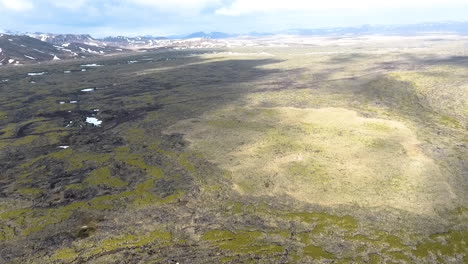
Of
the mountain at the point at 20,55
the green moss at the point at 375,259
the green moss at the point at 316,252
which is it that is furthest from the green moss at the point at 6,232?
the mountain at the point at 20,55

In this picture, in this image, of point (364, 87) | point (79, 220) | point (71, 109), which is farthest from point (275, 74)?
point (79, 220)

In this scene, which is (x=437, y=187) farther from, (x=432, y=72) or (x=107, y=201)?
(x=432, y=72)

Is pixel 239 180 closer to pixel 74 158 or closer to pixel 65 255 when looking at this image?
pixel 65 255

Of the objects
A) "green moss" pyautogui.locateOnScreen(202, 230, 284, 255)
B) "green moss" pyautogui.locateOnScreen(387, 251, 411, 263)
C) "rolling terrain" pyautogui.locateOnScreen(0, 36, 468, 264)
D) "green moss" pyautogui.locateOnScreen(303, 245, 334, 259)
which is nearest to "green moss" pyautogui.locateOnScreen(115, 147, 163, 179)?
"rolling terrain" pyautogui.locateOnScreen(0, 36, 468, 264)

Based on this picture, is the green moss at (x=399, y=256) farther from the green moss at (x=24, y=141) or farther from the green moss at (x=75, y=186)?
the green moss at (x=24, y=141)

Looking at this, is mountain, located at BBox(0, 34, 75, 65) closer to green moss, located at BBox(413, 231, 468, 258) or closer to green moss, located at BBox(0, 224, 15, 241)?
green moss, located at BBox(0, 224, 15, 241)

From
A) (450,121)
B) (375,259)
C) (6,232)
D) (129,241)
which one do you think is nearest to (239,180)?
(129,241)
